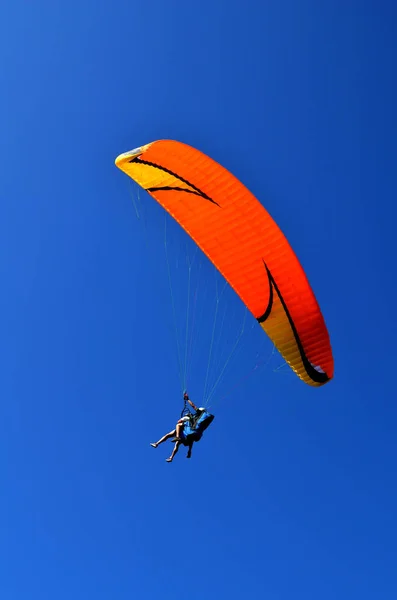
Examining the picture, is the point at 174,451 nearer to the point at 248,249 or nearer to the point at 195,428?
the point at 195,428

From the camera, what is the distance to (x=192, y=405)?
14938 mm

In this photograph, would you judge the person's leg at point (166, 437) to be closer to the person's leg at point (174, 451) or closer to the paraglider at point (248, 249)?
the person's leg at point (174, 451)

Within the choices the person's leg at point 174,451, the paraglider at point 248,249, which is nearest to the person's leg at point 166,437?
the person's leg at point 174,451

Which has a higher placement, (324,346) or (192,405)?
(324,346)

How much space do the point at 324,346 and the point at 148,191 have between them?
4.66m

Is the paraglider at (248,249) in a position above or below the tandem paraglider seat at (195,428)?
above

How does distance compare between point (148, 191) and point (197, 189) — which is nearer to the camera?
point (197, 189)

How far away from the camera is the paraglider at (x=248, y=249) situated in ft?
44.3

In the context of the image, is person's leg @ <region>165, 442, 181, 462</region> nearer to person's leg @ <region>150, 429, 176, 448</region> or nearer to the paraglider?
person's leg @ <region>150, 429, 176, 448</region>

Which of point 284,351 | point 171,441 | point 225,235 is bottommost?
point 171,441

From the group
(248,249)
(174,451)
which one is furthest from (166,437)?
(248,249)

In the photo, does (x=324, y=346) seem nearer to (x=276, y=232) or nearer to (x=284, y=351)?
(x=284, y=351)

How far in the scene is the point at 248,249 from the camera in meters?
13.7

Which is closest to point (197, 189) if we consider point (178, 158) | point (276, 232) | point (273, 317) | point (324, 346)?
point (178, 158)
